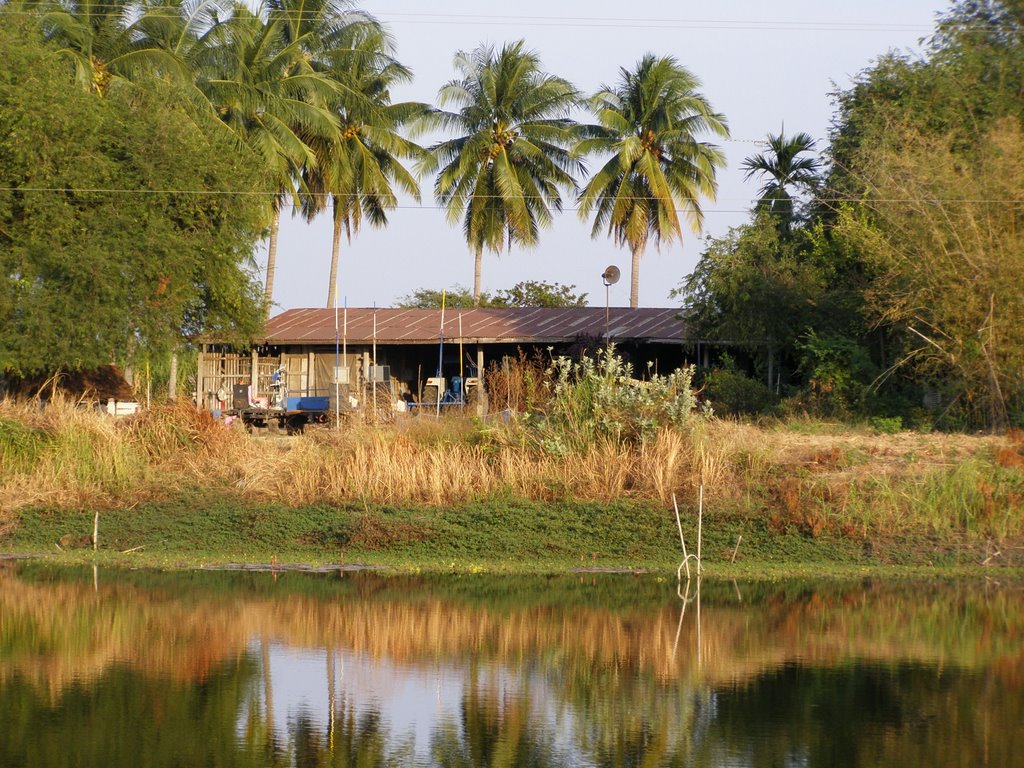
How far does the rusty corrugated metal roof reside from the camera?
32.8 meters

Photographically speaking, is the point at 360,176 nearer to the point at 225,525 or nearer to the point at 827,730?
the point at 225,525

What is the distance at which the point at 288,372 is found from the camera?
35.4 metres

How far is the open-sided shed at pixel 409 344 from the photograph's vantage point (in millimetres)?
32906

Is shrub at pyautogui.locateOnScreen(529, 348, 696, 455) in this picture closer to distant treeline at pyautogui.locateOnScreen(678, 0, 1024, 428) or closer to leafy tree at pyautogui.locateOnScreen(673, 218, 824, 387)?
distant treeline at pyautogui.locateOnScreen(678, 0, 1024, 428)

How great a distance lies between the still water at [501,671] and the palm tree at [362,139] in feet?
75.8

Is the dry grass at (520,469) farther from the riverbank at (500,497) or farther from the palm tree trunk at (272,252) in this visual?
the palm tree trunk at (272,252)

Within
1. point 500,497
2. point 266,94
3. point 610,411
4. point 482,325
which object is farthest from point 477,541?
point 266,94

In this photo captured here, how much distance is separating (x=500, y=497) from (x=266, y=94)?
19.0 meters

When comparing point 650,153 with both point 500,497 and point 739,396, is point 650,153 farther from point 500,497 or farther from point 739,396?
point 500,497

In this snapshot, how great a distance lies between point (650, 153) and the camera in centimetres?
3991

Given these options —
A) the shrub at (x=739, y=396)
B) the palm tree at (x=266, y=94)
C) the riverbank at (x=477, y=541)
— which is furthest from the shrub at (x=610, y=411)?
the palm tree at (x=266, y=94)

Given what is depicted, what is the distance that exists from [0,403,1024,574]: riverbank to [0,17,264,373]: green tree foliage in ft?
17.9

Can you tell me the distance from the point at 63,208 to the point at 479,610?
16625 mm

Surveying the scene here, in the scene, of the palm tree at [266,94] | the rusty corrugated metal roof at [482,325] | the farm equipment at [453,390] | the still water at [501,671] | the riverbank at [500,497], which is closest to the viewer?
the still water at [501,671]
